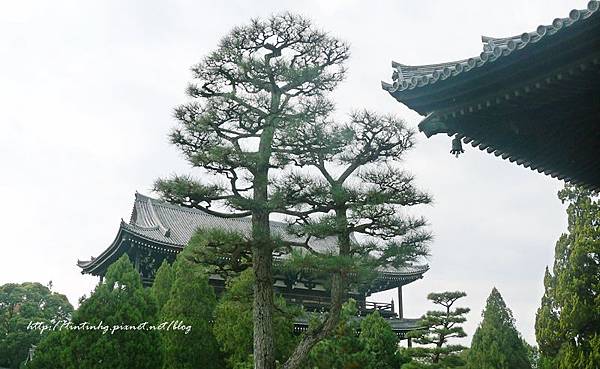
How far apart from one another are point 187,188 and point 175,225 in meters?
16.2

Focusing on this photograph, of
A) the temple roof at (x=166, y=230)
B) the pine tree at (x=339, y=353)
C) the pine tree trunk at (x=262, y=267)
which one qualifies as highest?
the temple roof at (x=166, y=230)

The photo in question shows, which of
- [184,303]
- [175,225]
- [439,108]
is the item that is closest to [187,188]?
[439,108]

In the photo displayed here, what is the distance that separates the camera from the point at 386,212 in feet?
30.9

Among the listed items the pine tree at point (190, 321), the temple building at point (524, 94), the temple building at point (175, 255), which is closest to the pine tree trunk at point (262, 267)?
the temple building at point (524, 94)

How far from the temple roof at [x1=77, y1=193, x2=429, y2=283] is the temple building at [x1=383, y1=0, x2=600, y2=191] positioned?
1451 centimetres

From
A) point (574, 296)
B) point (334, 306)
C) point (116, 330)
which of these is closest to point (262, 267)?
point (334, 306)

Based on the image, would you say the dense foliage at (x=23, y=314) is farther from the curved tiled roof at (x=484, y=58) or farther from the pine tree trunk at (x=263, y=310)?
the curved tiled roof at (x=484, y=58)

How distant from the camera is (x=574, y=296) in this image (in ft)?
45.3

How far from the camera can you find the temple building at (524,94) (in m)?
3.77

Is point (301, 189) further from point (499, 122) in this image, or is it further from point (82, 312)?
point (82, 312)

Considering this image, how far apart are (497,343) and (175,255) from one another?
38.6 feet

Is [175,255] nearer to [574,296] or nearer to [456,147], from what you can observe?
[574,296]

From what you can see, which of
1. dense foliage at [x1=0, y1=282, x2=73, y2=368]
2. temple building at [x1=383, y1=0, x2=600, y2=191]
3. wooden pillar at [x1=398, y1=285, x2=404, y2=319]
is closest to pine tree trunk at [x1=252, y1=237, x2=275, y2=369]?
temple building at [x1=383, y1=0, x2=600, y2=191]

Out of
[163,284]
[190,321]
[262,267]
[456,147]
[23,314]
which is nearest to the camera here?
[456,147]
